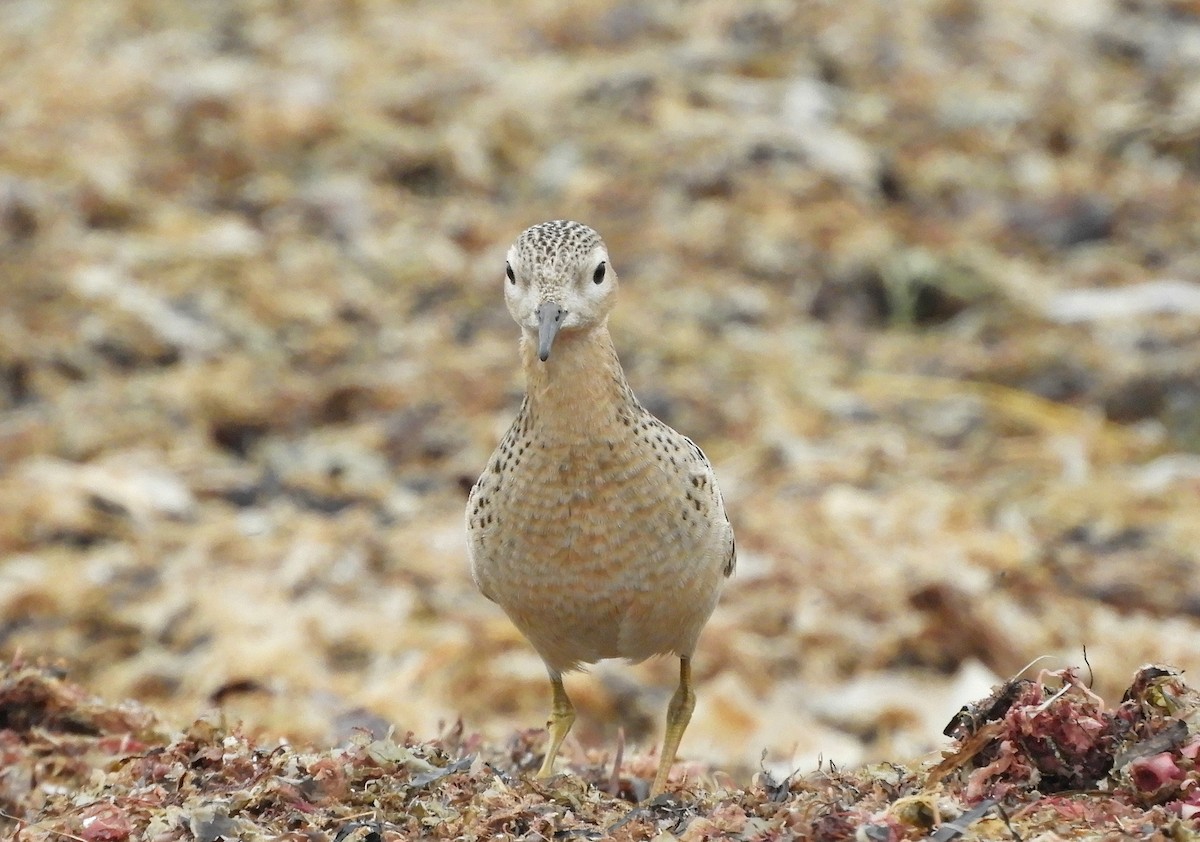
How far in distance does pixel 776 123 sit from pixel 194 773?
9.45 m

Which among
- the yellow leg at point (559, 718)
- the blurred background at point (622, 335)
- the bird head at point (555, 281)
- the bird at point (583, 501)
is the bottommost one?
the yellow leg at point (559, 718)

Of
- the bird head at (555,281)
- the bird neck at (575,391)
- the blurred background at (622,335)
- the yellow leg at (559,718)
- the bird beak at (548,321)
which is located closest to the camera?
the bird beak at (548,321)

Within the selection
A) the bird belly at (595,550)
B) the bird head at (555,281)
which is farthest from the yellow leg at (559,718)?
the bird head at (555,281)

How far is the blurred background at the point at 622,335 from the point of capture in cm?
770

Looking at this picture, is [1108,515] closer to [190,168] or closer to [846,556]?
[846,556]

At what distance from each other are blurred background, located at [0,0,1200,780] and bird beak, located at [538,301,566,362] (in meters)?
1.88

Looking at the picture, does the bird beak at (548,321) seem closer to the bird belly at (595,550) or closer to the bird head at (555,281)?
the bird head at (555,281)

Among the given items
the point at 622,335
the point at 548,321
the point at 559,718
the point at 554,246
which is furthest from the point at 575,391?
the point at 622,335

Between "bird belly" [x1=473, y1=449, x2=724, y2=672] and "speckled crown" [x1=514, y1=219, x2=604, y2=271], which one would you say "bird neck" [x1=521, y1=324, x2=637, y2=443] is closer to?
"bird belly" [x1=473, y1=449, x2=724, y2=672]

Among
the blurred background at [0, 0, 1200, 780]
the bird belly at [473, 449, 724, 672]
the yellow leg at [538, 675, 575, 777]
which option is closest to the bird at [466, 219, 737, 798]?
the bird belly at [473, 449, 724, 672]

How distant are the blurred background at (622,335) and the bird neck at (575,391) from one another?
5.44 feet

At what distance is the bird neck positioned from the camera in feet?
16.5

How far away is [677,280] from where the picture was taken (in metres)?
11.4

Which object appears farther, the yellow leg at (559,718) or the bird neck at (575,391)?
the yellow leg at (559,718)
